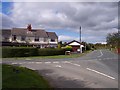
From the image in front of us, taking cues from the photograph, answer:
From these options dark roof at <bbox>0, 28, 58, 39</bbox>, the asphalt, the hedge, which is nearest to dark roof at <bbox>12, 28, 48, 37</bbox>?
dark roof at <bbox>0, 28, 58, 39</bbox>

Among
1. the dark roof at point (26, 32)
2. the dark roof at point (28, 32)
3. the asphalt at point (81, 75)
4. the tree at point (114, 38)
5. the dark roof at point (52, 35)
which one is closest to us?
the asphalt at point (81, 75)

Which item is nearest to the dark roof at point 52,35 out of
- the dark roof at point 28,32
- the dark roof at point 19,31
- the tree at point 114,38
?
the dark roof at point 28,32

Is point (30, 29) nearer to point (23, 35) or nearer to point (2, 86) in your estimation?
point (23, 35)

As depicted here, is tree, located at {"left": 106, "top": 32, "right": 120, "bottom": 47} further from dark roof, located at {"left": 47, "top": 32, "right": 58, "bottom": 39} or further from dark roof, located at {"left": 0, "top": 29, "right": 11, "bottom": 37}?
dark roof, located at {"left": 0, "top": 29, "right": 11, "bottom": 37}

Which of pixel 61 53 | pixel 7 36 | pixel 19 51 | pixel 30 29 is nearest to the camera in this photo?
pixel 19 51

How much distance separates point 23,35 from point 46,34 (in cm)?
854

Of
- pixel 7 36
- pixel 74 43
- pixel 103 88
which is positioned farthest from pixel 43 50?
pixel 74 43

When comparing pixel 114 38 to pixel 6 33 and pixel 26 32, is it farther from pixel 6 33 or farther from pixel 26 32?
pixel 6 33

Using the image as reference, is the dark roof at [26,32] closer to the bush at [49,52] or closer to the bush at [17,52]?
the bush at [49,52]

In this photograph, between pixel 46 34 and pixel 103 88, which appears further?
pixel 46 34

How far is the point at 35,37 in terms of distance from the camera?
75.2 m

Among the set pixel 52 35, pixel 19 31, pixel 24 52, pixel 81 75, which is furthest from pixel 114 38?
pixel 81 75

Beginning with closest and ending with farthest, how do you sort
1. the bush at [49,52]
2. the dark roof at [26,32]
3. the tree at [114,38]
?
the bush at [49,52] → the dark roof at [26,32] → the tree at [114,38]

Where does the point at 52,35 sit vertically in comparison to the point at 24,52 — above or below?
above
